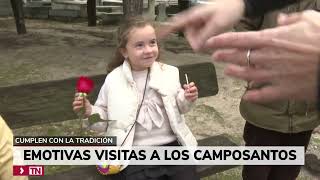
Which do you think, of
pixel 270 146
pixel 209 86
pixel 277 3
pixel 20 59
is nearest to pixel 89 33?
pixel 20 59

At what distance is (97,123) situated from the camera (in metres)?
2.54

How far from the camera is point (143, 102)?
8.45 ft

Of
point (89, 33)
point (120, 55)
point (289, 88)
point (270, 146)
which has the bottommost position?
point (89, 33)

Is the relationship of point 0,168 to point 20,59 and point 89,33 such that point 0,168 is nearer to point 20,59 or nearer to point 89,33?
point 20,59

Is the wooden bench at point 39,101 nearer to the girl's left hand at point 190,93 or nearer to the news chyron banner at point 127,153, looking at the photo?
the news chyron banner at point 127,153

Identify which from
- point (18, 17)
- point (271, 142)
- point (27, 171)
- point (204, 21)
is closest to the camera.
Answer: point (204, 21)

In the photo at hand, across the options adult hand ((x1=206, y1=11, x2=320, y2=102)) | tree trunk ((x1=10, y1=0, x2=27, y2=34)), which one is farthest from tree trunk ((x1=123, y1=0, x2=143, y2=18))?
adult hand ((x1=206, y1=11, x2=320, y2=102))

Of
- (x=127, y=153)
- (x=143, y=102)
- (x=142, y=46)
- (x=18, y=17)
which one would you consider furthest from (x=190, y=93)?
(x=18, y=17)

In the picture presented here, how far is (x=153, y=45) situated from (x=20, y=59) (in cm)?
544

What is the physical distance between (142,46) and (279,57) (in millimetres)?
1563

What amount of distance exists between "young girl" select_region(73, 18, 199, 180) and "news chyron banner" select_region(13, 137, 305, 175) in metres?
0.05

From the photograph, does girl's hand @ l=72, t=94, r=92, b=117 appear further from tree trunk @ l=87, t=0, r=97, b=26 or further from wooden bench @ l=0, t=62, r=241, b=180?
tree trunk @ l=87, t=0, r=97, b=26

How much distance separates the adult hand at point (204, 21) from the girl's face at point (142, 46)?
1.12 meters

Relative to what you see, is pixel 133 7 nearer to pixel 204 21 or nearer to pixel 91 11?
pixel 91 11
